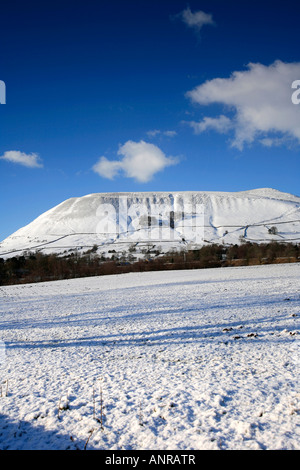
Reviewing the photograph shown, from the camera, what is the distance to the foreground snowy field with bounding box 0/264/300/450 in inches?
203

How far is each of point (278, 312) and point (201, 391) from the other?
11.0 metres

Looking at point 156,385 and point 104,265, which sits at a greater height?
point 104,265

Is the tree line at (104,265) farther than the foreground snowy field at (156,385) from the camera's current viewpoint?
Yes

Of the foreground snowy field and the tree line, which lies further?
the tree line

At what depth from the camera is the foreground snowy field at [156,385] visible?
517cm

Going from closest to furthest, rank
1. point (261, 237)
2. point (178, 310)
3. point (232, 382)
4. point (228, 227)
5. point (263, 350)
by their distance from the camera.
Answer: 1. point (232, 382)
2. point (263, 350)
3. point (178, 310)
4. point (261, 237)
5. point (228, 227)

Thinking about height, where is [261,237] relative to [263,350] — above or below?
above

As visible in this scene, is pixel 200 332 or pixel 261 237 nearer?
pixel 200 332

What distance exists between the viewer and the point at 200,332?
12.8 m

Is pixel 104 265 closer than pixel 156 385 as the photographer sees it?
No

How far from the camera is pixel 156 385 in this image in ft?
24.1
